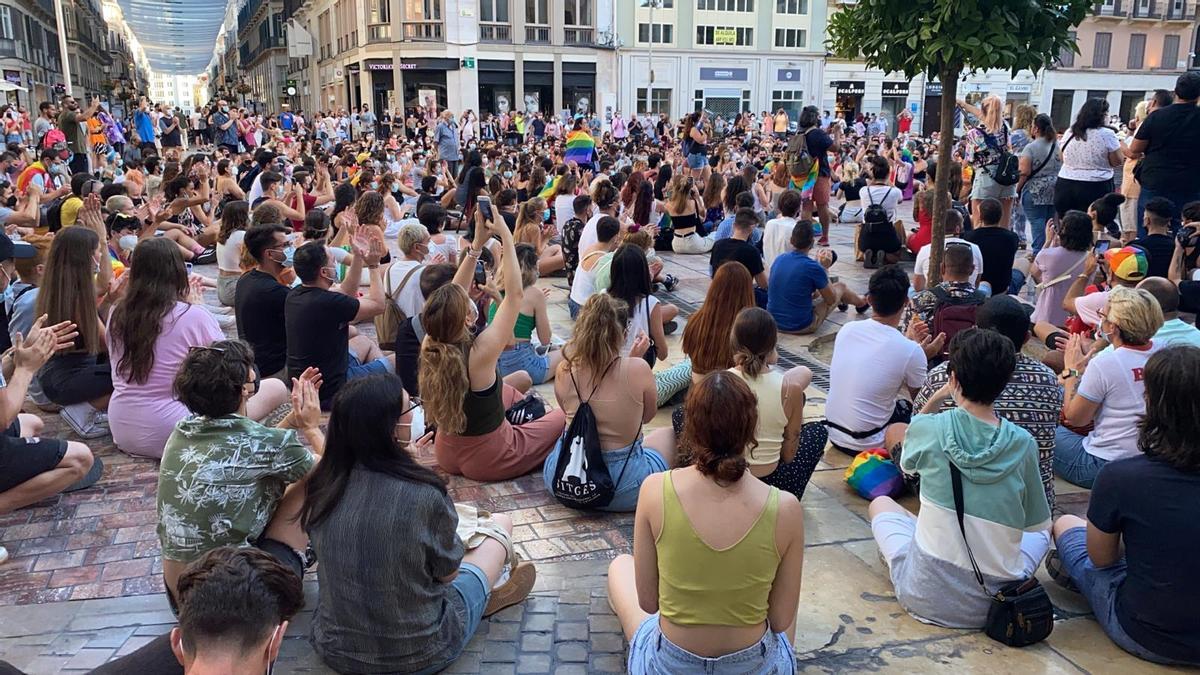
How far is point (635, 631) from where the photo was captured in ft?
11.1

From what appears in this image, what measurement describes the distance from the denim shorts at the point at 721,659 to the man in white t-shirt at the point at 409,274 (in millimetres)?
4196

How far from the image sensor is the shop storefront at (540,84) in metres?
46.6

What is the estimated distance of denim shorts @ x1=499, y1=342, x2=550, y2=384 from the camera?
6848 mm

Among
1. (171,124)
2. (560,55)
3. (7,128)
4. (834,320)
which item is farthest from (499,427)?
(560,55)

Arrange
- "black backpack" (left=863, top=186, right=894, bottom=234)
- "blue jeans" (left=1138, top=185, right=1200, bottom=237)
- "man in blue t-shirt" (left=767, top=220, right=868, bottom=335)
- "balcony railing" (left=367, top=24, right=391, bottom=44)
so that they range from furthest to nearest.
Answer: "balcony railing" (left=367, top=24, right=391, bottom=44)
"black backpack" (left=863, top=186, right=894, bottom=234)
"blue jeans" (left=1138, top=185, right=1200, bottom=237)
"man in blue t-shirt" (left=767, top=220, right=868, bottom=335)

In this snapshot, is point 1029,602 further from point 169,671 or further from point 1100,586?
point 169,671

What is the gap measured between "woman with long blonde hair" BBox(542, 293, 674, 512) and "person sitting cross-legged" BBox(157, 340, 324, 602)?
1.49m

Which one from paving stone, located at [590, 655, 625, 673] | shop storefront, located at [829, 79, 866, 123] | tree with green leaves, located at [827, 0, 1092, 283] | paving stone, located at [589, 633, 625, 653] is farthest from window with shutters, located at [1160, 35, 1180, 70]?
paving stone, located at [590, 655, 625, 673]

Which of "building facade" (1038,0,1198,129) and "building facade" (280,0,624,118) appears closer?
"building facade" (280,0,624,118)

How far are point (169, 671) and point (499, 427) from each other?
115 inches

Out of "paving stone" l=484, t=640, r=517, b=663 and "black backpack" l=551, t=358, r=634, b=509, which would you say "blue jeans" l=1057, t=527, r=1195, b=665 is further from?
"paving stone" l=484, t=640, r=517, b=663

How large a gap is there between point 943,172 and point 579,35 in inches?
1689

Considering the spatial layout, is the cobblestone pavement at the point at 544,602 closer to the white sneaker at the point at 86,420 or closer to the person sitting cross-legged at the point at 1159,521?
the person sitting cross-legged at the point at 1159,521

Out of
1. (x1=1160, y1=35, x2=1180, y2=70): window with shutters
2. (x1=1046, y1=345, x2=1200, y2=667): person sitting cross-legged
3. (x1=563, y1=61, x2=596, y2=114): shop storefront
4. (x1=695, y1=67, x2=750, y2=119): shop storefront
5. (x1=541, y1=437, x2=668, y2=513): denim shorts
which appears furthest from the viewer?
(x1=1160, y1=35, x2=1180, y2=70): window with shutters
